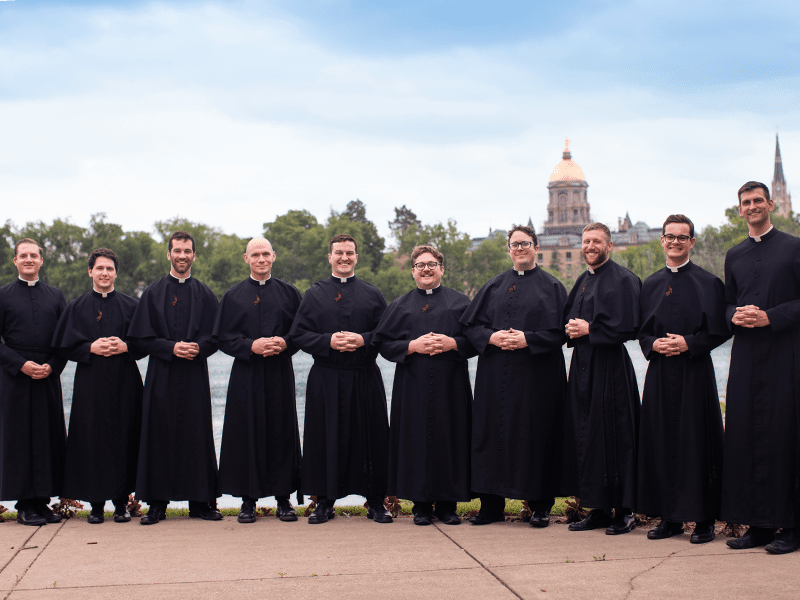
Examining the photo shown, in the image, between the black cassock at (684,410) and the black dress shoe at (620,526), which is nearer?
the black cassock at (684,410)

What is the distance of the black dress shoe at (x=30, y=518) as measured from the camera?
23.7 feet

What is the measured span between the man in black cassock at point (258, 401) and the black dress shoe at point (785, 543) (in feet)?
12.4

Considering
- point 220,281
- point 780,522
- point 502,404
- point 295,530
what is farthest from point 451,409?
point 220,281

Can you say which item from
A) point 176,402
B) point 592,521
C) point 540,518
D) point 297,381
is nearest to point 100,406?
point 176,402

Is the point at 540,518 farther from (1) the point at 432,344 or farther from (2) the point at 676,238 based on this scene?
(2) the point at 676,238

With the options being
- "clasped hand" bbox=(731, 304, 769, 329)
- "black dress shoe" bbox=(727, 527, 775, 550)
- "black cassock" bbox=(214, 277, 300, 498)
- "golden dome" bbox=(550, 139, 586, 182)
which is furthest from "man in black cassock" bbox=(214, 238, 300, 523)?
"golden dome" bbox=(550, 139, 586, 182)

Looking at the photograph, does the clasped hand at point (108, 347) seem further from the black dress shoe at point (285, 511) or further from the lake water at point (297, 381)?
the lake water at point (297, 381)

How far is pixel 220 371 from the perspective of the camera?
34438 mm

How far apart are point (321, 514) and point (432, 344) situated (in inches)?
67.5

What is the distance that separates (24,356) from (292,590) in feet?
12.0

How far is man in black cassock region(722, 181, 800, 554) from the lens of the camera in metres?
5.86

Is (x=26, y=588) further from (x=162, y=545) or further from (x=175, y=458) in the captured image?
(x=175, y=458)

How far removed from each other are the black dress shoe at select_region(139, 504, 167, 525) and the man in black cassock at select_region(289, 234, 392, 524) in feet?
4.07

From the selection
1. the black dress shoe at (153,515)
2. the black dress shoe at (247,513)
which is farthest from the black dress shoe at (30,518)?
the black dress shoe at (247,513)
